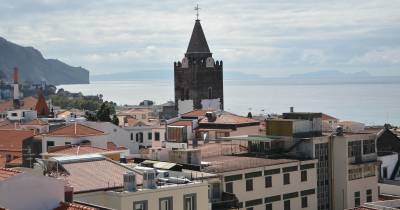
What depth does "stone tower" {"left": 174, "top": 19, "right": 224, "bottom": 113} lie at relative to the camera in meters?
83.3

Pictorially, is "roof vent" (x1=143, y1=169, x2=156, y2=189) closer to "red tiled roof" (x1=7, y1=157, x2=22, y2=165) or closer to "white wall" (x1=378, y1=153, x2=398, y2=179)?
"white wall" (x1=378, y1=153, x2=398, y2=179)

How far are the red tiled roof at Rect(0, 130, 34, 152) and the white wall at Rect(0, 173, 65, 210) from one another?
133 feet

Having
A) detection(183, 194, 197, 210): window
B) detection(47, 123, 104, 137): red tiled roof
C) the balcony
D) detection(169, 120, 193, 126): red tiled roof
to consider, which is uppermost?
detection(169, 120, 193, 126): red tiled roof

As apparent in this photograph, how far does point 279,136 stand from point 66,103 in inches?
4995

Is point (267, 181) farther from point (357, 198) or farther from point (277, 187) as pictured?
point (357, 198)

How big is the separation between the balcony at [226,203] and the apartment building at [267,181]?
44.3 inches

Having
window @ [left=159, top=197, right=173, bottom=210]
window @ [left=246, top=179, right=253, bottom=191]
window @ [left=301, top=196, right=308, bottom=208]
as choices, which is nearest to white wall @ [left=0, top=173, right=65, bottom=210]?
window @ [left=159, top=197, right=173, bottom=210]

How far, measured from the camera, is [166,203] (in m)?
26.1

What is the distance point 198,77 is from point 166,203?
190 feet

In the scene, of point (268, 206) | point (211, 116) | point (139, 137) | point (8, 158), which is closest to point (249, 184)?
point (268, 206)

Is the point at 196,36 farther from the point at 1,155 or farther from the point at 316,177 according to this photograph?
the point at 316,177

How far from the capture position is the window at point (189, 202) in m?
26.7

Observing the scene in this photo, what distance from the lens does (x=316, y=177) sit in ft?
134

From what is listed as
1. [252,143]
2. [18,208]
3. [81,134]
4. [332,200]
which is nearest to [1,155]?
[81,134]
